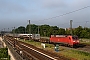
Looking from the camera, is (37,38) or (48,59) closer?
(48,59)

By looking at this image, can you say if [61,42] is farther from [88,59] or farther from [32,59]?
[88,59]

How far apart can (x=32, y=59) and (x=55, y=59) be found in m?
4.39

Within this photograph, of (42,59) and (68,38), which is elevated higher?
(68,38)

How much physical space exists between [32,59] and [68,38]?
2145cm

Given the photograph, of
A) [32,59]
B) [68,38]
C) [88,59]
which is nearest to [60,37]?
[68,38]

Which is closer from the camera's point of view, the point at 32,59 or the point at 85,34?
the point at 32,59

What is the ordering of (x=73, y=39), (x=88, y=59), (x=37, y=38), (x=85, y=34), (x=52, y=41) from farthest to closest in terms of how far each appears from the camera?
(x=37, y=38) < (x=85, y=34) < (x=52, y=41) < (x=73, y=39) < (x=88, y=59)

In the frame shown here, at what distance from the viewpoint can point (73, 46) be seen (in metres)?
48.8

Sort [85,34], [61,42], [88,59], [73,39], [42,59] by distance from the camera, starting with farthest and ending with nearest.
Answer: [85,34]
[61,42]
[73,39]
[42,59]
[88,59]

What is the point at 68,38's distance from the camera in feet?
166

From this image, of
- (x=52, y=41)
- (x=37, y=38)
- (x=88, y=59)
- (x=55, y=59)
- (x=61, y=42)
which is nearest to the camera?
(x=88, y=59)

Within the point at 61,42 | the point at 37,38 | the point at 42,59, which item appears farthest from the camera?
the point at 37,38

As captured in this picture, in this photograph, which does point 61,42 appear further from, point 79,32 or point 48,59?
point 79,32

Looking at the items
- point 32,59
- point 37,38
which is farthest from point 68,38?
point 37,38
